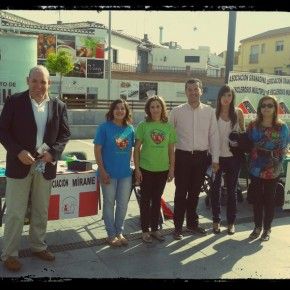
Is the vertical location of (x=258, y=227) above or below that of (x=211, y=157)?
below

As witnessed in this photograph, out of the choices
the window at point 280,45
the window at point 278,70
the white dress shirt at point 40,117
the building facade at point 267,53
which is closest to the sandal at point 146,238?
the white dress shirt at point 40,117

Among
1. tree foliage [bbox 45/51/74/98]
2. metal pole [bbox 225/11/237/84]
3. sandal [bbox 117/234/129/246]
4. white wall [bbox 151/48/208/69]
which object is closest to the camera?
sandal [bbox 117/234/129/246]

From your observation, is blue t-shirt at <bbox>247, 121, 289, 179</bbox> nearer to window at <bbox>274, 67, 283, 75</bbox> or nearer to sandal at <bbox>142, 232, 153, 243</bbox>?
sandal at <bbox>142, 232, 153, 243</bbox>

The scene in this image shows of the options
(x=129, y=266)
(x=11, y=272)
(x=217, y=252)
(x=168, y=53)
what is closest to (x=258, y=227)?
(x=217, y=252)

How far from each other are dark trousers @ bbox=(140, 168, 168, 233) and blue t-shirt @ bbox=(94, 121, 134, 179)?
282mm

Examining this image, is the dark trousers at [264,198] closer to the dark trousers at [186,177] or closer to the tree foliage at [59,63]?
the dark trousers at [186,177]

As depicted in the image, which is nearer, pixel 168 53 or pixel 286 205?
pixel 286 205

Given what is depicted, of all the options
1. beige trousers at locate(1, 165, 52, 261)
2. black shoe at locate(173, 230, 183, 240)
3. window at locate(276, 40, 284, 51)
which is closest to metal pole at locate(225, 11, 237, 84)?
black shoe at locate(173, 230, 183, 240)

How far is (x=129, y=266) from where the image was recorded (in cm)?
412

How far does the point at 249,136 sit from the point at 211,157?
54 cm

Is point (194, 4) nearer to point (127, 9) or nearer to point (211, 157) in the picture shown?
point (127, 9)

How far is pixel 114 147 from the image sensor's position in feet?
14.8

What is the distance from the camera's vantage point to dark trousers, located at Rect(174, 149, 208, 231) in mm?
4891

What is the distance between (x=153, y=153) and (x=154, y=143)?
0.38 feet
